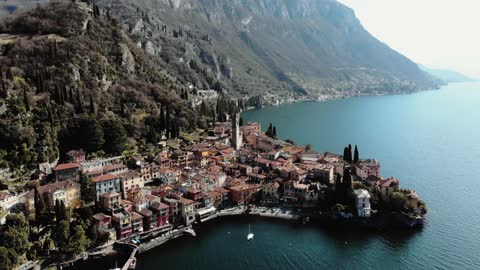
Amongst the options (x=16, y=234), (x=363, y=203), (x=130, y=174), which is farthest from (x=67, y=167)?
(x=363, y=203)

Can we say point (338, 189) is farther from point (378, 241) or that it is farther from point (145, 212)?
point (145, 212)

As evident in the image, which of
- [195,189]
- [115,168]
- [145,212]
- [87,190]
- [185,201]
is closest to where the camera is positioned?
[145,212]

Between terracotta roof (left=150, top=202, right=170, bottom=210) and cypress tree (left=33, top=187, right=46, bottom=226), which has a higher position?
cypress tree (left=33, top=187, right=46, bottom=226)

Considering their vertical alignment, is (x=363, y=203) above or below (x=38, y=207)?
below

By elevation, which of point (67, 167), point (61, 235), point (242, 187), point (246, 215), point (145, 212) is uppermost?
point (67, 167)

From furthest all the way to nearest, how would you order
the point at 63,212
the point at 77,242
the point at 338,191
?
the point at 338,191, the point at 63,212, the point at 77,242

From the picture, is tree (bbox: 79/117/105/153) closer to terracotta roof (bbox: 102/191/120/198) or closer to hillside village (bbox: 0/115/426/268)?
hillside village (bbox: 0/115/426/268)

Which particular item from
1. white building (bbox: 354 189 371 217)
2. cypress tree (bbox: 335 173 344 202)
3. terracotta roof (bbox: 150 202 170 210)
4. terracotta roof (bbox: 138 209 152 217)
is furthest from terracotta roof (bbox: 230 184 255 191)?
white building (bbox: 354 189 371 217)

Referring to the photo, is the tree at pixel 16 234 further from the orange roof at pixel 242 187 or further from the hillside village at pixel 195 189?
the orange roof at pixel 242 187
